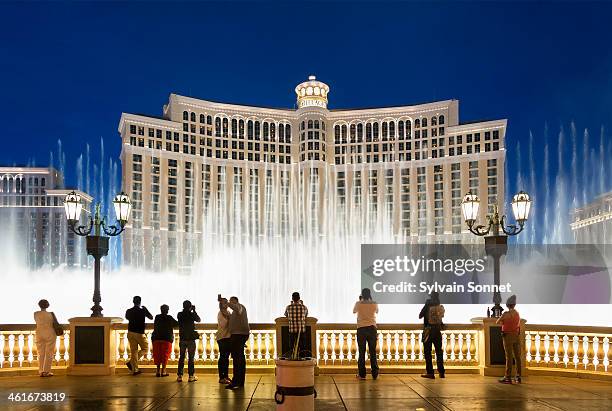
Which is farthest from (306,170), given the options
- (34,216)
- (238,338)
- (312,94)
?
(238,338)

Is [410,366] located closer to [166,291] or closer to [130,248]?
[166,291]

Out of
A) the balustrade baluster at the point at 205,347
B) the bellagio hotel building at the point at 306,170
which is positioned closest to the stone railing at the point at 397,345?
the balustrade baluster at the point at 205,347

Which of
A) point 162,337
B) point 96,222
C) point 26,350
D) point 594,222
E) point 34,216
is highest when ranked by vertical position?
point 34,216

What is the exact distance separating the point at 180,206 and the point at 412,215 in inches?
1532

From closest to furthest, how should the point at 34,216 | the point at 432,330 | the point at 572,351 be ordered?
1. the point at 432,330
2. the point at 572,351
3. the point at 34,216

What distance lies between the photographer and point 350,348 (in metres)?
14.4

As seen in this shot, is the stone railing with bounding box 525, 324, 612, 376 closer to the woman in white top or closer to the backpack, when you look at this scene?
the backpack

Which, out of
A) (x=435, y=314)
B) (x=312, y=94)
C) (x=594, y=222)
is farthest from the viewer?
(x=312, y=94)

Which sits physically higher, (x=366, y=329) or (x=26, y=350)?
(x=366, y=329)

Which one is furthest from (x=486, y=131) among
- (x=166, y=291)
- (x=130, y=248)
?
(x=166, y=291)

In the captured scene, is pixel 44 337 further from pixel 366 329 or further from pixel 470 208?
pixel 470 208

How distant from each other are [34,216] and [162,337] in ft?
463

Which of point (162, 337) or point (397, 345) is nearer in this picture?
point (162, 337)

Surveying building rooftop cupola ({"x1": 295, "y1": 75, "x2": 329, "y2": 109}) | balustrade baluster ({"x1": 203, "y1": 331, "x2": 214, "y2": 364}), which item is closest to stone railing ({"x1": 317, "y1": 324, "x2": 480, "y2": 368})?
balustrade baluster ({"x1": 203, "y1": 331, "x2": 214, "y2": 364})
